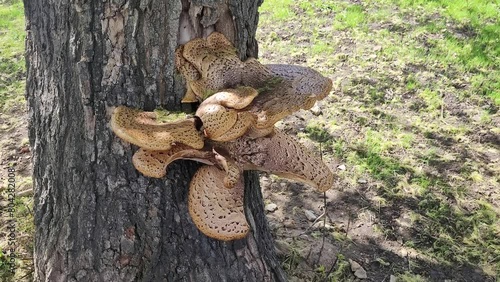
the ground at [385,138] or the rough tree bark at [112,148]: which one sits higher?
the rough tree bark at [112,148]

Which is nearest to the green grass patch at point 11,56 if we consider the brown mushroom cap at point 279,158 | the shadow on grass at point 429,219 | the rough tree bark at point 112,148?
the rough tree bark at point 112,148

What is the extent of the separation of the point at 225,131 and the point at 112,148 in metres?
0.66

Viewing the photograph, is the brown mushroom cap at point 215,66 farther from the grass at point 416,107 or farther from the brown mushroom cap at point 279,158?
the grass at point 416,107

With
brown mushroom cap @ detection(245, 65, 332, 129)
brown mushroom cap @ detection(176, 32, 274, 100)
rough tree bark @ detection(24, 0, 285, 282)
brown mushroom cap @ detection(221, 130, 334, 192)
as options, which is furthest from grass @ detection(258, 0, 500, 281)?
brown mushroom cap @ detection(176, 32, 274, 100)

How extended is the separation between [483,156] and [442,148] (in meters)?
0.37

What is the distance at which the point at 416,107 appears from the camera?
5254 millimetres

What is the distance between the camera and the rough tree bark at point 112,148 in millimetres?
2115

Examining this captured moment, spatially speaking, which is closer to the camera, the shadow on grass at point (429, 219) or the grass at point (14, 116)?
the grass at point (14, 116)

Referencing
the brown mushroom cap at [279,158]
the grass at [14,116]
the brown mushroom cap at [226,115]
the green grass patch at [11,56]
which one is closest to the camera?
the brown mushroom cap at [226,115]

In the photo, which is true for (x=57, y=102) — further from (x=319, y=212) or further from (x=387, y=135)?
(x=387, y=135)

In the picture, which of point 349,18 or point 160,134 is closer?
point 160,134

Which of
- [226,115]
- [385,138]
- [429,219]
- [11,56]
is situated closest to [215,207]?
[226,115]

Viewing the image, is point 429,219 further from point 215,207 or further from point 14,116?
point 14,116

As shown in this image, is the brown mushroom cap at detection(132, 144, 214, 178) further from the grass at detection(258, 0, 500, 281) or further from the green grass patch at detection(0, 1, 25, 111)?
the green grass patch at detection(0, 1, 25, 111)
